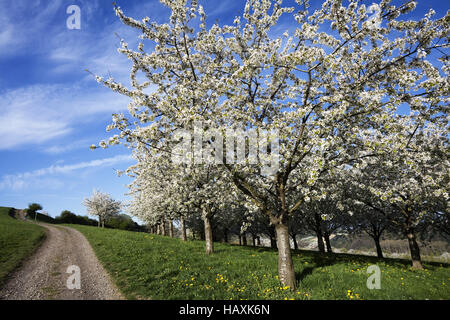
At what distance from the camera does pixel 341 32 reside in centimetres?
845

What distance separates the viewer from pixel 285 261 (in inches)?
365

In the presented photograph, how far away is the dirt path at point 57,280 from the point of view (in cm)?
879

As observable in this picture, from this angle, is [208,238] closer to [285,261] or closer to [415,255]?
[285,261]

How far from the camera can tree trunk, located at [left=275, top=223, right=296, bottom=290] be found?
29.4ft

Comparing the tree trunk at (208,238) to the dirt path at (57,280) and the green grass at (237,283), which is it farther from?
the dirt path at (57,280)

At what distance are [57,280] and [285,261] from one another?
11491 millimetres

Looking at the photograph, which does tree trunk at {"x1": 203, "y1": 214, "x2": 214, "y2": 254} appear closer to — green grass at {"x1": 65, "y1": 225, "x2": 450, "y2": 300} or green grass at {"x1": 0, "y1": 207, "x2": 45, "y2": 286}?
green grass at {"x1": 65, "y1": 225, "x2": 450, "y2": 300}

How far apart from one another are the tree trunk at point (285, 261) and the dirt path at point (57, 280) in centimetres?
697

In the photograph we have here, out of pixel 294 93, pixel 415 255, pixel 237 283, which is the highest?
pixel 294 93

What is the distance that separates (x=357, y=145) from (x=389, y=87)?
270 centimetres

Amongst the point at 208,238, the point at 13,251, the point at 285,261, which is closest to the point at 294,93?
the point at 285,261

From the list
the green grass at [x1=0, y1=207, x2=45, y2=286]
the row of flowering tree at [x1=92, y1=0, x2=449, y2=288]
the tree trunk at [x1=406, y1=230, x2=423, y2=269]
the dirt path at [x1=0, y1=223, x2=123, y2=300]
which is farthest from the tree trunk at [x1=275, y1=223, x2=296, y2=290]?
the tree trunk at [x1=406, y1=230, x2=423, y2=269]

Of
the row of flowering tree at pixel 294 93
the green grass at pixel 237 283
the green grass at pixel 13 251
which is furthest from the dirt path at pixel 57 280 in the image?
the row of flowering tree at pixel 294 93
